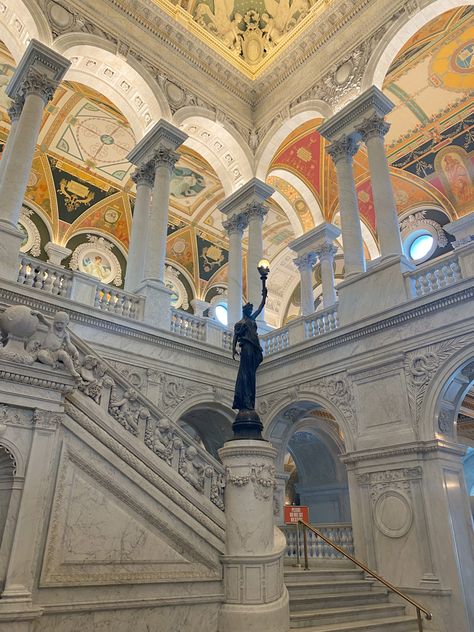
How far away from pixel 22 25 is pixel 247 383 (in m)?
10.4

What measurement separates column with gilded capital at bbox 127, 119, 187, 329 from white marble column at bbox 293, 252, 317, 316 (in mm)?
5466

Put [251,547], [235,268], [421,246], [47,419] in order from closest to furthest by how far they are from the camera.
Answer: [47,419], [251,547], [235,268], [421,246]

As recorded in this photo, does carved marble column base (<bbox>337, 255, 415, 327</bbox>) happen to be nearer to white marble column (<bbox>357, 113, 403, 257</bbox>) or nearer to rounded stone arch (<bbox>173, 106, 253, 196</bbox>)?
white marble column (<bbox>357, 113, 403, 257</bbox>)

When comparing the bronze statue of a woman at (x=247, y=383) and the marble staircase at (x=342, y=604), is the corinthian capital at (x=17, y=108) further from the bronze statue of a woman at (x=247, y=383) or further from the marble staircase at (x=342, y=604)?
the marble staircase at (x=342, y=604)

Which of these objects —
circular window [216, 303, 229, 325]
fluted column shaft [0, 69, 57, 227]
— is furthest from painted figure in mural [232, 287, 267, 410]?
circular window [216, 303, 229, 325]

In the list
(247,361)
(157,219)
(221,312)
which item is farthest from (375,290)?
(221,312)

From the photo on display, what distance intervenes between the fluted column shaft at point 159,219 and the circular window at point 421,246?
9.27 metres

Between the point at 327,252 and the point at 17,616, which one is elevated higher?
the point at 327,252

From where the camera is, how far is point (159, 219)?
42.4ft

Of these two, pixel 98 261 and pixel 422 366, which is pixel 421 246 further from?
pixel 98 261

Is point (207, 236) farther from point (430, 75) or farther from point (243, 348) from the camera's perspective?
point (243, 348)

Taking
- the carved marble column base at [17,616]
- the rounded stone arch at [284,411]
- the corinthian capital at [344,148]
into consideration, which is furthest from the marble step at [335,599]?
the corinthian capital at [344,148]

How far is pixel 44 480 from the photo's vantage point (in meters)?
5.12

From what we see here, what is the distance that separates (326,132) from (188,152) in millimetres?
6296
